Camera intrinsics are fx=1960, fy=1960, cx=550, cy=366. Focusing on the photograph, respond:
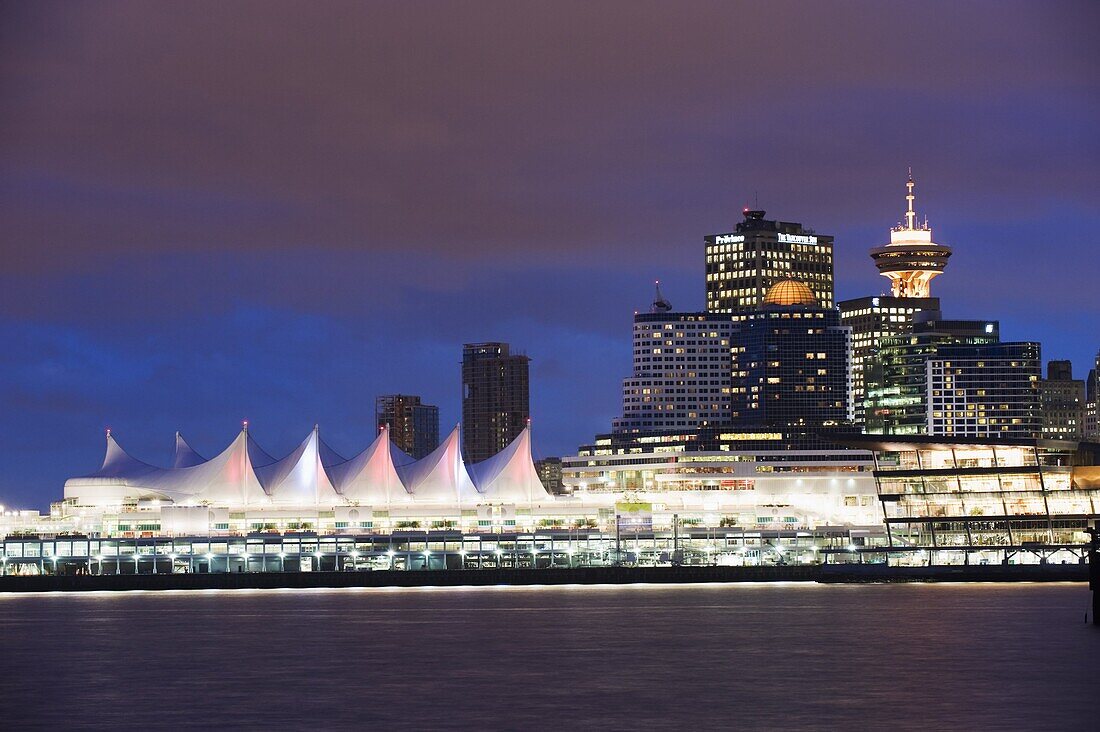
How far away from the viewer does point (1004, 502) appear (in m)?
177

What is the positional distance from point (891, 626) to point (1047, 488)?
264 ft

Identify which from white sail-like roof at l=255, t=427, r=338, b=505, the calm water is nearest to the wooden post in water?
the calm water

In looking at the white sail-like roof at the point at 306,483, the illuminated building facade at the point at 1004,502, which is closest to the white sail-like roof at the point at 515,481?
the white sail-like roof at the point at 306,483

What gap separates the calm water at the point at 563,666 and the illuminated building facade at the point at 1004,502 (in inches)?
1851

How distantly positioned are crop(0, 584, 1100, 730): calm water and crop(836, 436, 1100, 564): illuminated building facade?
47.0 metres

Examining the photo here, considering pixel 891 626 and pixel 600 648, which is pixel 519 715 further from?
pixel 891 626

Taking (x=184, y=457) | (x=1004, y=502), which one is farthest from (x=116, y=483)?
(x=1004, y=502)

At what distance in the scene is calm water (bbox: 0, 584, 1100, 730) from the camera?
A: 63.3 m

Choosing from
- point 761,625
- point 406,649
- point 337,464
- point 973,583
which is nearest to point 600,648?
point 406,649

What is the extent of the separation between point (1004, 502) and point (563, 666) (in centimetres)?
10497

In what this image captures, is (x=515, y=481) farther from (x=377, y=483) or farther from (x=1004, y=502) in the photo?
(x=1004, y=502)

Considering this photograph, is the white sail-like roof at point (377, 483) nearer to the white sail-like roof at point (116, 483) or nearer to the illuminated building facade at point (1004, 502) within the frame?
the white sail-like roof at point (116, 483)

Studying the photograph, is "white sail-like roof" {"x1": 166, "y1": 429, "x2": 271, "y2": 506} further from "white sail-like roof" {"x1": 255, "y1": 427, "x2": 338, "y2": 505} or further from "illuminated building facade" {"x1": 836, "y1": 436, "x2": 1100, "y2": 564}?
"illuminated building facade" {"x1": 836, "y1": 436, "x2": 1100, "y2": 564}

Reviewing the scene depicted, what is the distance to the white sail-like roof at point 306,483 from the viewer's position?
598ft
